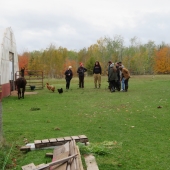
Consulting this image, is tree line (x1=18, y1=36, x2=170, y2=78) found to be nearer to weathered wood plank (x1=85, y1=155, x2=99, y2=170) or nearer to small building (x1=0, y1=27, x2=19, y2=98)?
small building (x1=0, y1=27, x2=19, y2=98)

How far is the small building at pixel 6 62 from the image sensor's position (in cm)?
1670

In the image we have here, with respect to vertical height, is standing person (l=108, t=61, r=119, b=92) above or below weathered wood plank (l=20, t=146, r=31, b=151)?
above

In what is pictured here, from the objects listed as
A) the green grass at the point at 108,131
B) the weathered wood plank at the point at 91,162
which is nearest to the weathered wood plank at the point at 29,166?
the green grass at the point at 108,131

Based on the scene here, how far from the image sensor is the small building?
54.8ft

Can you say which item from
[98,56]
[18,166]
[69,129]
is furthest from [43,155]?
[98,56]

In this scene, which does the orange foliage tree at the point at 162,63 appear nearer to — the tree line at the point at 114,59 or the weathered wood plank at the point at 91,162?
the tree line at the point at 114,59

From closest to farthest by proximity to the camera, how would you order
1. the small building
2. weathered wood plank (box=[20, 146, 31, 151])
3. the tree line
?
weathered wood plank (box=[20, 146, 31, 151]) < the small building < the tree line

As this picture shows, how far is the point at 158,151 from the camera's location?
570 cm

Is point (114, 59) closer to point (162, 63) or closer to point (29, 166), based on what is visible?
point (162, 63)

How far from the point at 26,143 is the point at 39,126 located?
1.76 metres

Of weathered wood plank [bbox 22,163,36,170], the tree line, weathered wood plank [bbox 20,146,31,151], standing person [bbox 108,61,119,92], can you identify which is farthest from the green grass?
the tree line

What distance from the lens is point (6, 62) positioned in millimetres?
18016

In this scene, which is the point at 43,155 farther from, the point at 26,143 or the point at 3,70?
the point at 3,70

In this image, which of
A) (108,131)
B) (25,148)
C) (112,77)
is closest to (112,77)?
(112,77)
